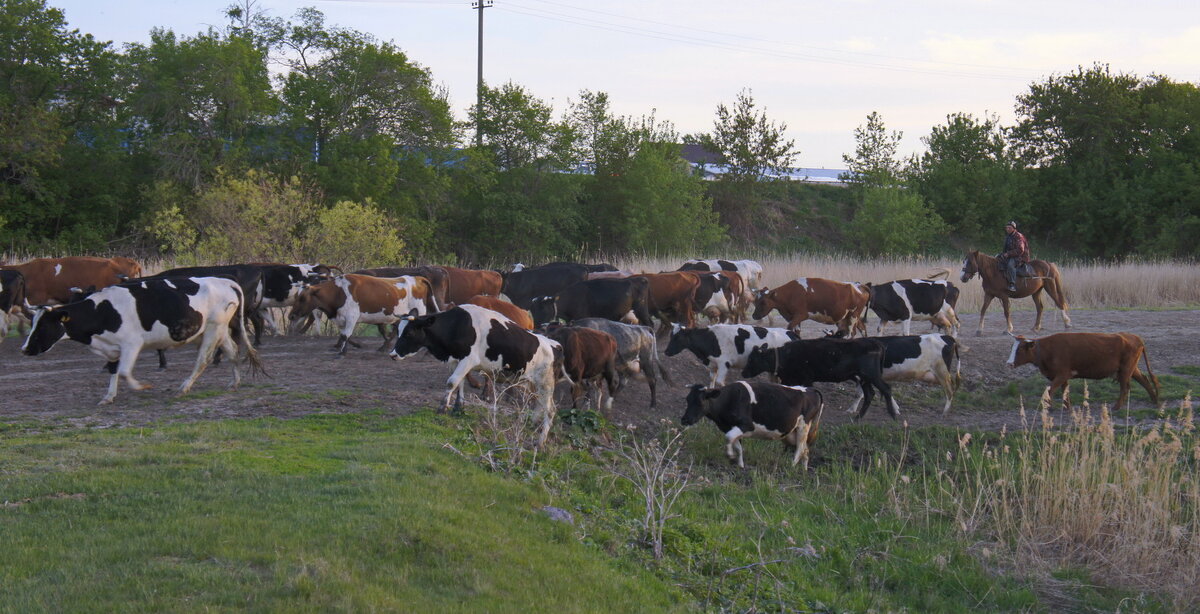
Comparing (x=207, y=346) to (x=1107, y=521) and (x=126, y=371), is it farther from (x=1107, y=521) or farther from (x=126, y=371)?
(x=1107, y=521)

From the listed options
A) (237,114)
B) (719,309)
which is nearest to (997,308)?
(719,309)

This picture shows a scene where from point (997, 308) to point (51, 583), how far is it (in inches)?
1006

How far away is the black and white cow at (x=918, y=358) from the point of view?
15070 millimetres

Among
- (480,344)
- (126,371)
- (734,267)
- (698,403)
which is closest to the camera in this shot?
(480,344)

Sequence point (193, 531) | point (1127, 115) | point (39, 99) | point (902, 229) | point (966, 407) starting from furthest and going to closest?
point (1127, 115)
point (902, 229)
point (39, 99)
point (966, 407)
point (193, 531)

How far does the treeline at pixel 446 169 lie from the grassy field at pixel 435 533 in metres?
15.4

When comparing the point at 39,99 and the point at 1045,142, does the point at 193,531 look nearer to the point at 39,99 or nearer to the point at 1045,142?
the point at 39,99

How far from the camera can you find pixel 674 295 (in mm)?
19344

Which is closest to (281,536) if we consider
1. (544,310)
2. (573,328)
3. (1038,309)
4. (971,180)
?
(573,328)

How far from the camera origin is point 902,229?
51.7m

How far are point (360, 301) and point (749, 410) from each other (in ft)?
24.4

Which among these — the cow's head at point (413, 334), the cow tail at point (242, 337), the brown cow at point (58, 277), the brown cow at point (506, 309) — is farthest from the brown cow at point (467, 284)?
the cow's head at point (413, 334)

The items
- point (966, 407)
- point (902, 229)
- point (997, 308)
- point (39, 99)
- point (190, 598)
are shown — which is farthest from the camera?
point (902, 229)

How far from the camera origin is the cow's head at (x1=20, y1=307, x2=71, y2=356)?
12.5 m
